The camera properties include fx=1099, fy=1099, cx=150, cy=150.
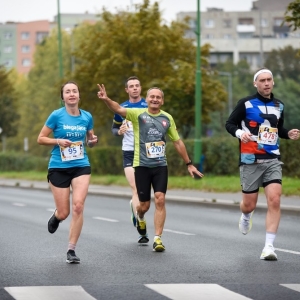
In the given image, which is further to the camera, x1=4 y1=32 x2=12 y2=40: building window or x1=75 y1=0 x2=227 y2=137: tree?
x1=4 y1=32 x2=12 y2=40: building window

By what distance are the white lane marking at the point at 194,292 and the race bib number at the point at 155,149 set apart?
3508mm

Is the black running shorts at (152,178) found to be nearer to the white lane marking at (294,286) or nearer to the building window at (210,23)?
the white lane marking at (294,286)

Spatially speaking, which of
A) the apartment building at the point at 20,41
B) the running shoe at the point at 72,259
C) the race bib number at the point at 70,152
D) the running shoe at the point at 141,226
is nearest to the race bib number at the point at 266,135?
the race bib number at the point at 70,152

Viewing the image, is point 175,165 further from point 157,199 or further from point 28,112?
point 28,112

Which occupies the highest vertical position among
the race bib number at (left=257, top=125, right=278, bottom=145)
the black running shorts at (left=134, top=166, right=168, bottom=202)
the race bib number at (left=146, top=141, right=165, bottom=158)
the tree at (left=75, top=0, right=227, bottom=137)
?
the tree at (left=75, top=0, right=227, bottom=137)

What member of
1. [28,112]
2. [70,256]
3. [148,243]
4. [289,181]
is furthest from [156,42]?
[28,112]

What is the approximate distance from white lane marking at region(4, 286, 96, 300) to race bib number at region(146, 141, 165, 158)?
3.68 meters

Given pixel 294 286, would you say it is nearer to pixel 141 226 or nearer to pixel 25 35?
pixel 141 226

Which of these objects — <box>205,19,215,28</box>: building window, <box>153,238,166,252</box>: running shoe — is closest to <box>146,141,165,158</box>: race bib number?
<box>153,238,166,252</box>: running shoe

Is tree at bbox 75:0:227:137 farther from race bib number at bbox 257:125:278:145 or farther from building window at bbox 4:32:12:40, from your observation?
building window at bbox 4:32:12:40

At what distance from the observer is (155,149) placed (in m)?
12.7

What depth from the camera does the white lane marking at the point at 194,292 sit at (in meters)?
8.64

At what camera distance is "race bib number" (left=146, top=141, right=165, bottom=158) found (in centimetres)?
1267

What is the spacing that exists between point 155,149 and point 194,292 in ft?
12.9
